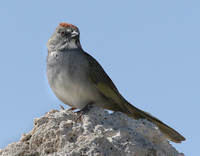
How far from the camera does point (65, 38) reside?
7445 mm

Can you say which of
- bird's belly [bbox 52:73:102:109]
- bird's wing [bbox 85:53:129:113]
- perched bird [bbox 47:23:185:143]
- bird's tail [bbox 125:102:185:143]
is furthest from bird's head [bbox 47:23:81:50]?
bird's tail [bbox 125:102:185:143]

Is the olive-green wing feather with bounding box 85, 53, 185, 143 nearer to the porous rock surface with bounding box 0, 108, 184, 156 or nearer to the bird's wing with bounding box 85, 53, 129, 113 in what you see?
the bird's wing with bounding box 85, 53, 129, 113

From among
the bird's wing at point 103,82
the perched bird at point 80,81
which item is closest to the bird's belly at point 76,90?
the perched bird at point 80,81

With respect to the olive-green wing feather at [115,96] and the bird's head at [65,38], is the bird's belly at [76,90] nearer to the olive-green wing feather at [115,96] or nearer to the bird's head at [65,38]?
the olive-green wing feather at [115,96]

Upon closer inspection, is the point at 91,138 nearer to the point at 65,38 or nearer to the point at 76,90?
the point at 76,90

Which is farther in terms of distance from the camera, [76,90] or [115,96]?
[115,96]

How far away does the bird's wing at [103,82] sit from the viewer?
7027 mm

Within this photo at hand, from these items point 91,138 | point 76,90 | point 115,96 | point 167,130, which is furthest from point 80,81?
point 91,138

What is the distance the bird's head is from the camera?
7367mm

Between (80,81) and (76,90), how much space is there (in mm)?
185

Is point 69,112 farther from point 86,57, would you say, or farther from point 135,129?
point 86,57

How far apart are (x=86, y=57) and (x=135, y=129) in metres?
2.21

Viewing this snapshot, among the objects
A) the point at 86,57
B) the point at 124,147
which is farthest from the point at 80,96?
the point at 124,147

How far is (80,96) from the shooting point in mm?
6879
